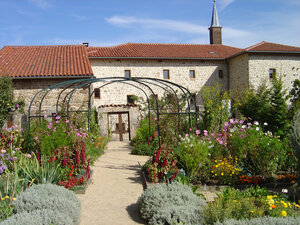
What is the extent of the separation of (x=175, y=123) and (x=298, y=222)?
5925mm

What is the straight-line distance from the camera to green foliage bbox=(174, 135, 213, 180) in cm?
576

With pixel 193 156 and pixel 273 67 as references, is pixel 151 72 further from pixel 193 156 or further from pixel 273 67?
pixel 193 156

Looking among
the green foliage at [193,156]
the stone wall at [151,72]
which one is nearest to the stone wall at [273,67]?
the stone wall at [151,72]

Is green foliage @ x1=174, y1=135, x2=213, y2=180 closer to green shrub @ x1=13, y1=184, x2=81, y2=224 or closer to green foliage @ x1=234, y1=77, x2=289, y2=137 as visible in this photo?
green shrub @ x1=13, y1=184, x2=81, y2=224

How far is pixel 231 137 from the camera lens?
249 inches

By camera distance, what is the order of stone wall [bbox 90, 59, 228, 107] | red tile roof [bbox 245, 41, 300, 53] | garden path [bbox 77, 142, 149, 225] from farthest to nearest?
1. stone wall [bbox 90, 59, 228, 107]
2. red tile roof [bbox 245, 41, 300, 53]
3. garden path [bbox 77, 142, 149, 225]

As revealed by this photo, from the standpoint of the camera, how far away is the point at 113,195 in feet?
17.3

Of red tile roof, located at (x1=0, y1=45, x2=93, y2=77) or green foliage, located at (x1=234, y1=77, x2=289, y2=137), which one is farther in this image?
red tile roof, located at (x1=0, y1=45, x2=93, y2=77)

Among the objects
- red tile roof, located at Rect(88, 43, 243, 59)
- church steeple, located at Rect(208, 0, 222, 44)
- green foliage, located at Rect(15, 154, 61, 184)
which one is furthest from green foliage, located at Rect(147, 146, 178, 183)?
church steeple, located at Rect(208, 0, 222, 44)

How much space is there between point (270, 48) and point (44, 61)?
15.0 m

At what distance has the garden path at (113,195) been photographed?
4133mm

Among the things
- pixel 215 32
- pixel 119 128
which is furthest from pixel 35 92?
pixel 215 32

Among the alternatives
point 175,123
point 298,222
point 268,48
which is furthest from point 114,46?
point 298,222

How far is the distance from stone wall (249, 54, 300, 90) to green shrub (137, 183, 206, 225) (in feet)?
54.9
